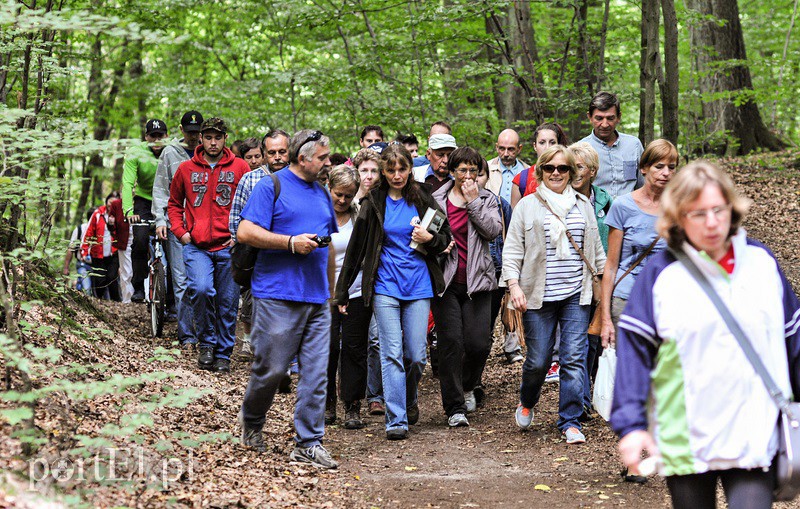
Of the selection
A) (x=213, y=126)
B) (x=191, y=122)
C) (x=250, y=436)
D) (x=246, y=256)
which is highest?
(x=191, y=122)

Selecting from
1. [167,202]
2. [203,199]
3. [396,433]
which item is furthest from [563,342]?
[167,202]

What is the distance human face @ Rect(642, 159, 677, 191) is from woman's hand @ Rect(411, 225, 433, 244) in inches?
78.0

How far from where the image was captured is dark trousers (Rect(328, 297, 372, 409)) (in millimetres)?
8094

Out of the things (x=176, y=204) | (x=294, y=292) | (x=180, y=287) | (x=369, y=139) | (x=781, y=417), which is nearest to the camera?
(x=781, y=417)

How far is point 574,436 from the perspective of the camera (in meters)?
7.23

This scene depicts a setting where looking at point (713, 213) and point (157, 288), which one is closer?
point (713, 213)

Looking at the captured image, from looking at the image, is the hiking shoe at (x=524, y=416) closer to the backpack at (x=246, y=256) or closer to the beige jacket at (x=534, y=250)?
the beige jacket at (x=534, y=250)

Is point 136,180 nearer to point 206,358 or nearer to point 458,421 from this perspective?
point 206,358

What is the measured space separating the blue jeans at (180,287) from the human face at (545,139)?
409cm

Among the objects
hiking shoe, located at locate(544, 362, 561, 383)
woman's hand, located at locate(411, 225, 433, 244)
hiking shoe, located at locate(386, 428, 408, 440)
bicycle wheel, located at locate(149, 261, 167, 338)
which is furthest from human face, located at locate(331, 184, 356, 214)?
bicycle wheel, located at locate(149, 261, 167, 338)

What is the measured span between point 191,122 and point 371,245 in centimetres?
362

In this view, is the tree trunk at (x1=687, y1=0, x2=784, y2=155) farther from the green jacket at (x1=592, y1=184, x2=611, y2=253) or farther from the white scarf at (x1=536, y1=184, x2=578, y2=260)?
the white scarf at (x1=536, y1=184, x2=578, y2=260)

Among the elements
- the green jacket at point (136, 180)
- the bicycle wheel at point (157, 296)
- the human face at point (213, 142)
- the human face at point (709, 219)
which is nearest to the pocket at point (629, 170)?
the human face at point (213, 142)

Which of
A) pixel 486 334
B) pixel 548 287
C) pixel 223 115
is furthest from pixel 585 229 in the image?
pixel 223 115
